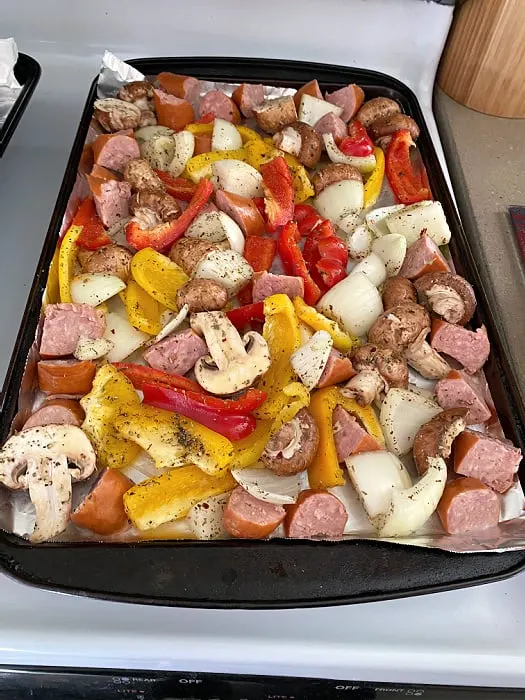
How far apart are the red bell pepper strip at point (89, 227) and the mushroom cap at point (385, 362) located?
55 centimetres

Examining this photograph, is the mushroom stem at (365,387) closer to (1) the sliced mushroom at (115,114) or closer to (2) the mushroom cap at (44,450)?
(2) the mushroom cap at (44,450)

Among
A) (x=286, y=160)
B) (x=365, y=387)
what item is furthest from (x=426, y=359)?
(x=286, y=160)

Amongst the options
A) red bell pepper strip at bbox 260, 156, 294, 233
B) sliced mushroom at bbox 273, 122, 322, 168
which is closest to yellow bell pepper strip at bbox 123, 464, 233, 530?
red bell pepper strip at bbox 260, 156, 294, 233

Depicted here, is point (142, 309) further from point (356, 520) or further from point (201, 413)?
point (356, 520)

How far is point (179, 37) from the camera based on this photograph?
68.4 inches

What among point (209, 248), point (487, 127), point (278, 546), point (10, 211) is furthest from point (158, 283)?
point (487, 127)

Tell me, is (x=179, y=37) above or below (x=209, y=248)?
above

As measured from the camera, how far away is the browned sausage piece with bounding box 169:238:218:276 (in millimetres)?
1290

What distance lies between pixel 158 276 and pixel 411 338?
0.49 m

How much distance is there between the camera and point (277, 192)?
4.65 ft

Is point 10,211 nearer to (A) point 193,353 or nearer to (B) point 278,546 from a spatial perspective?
(A) point 193,353

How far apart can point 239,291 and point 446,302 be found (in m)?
0.39

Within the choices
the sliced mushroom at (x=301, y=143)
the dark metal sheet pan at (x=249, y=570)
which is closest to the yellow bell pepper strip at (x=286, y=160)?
the sliced mushroom at (x=301, y=143)

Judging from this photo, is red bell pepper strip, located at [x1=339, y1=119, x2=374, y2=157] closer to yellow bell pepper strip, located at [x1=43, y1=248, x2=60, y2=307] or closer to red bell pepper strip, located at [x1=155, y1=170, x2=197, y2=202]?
red bell pepper strip, located at [x1=155, y1=170, x2=197, y2=202]
